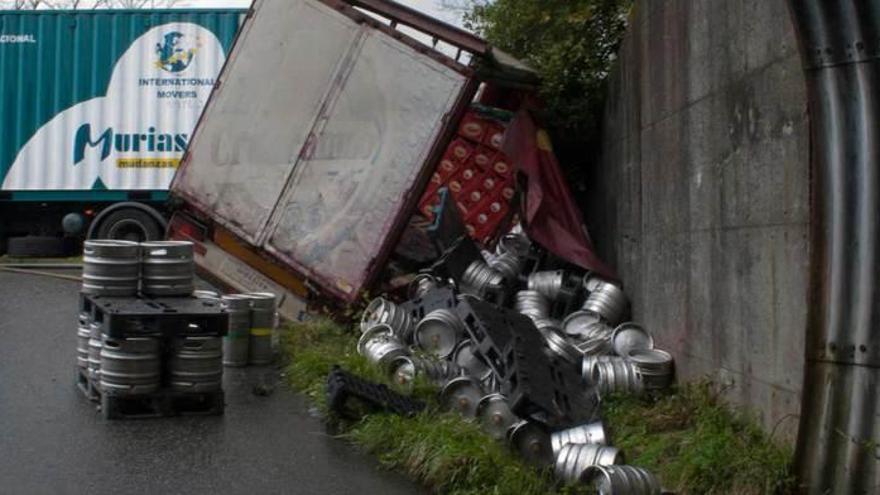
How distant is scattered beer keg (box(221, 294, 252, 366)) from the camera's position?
8.91 m

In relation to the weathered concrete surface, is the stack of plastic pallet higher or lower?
lower

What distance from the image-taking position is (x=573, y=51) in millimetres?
11797

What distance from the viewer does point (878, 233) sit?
A: 4398 mm

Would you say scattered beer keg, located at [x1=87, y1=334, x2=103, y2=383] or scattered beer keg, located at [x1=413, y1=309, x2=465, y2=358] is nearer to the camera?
scattered beer keg, located at [x1=87, y1=334, x2=103, y2=383]

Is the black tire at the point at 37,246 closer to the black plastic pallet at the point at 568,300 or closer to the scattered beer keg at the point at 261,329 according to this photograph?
the scattered beer keg at the point at 261,329

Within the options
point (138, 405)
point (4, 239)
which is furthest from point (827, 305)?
point (4, 239)

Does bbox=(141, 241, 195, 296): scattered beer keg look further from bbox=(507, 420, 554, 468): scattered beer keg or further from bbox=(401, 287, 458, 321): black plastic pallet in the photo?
bbox=(507, 420, 554, 468): scattered beer keg

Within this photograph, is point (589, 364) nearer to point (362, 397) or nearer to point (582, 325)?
point (582, 325)

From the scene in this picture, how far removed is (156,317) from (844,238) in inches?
180

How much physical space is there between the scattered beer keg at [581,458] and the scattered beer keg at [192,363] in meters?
2.87

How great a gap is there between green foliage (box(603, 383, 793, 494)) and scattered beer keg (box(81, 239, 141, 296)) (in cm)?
365

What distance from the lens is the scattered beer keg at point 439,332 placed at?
819 cm

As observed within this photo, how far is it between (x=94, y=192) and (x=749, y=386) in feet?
43.7

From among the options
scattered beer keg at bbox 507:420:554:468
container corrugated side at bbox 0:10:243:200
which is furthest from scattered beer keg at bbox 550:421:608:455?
container corrugated side at bbox 0:10:243:200
